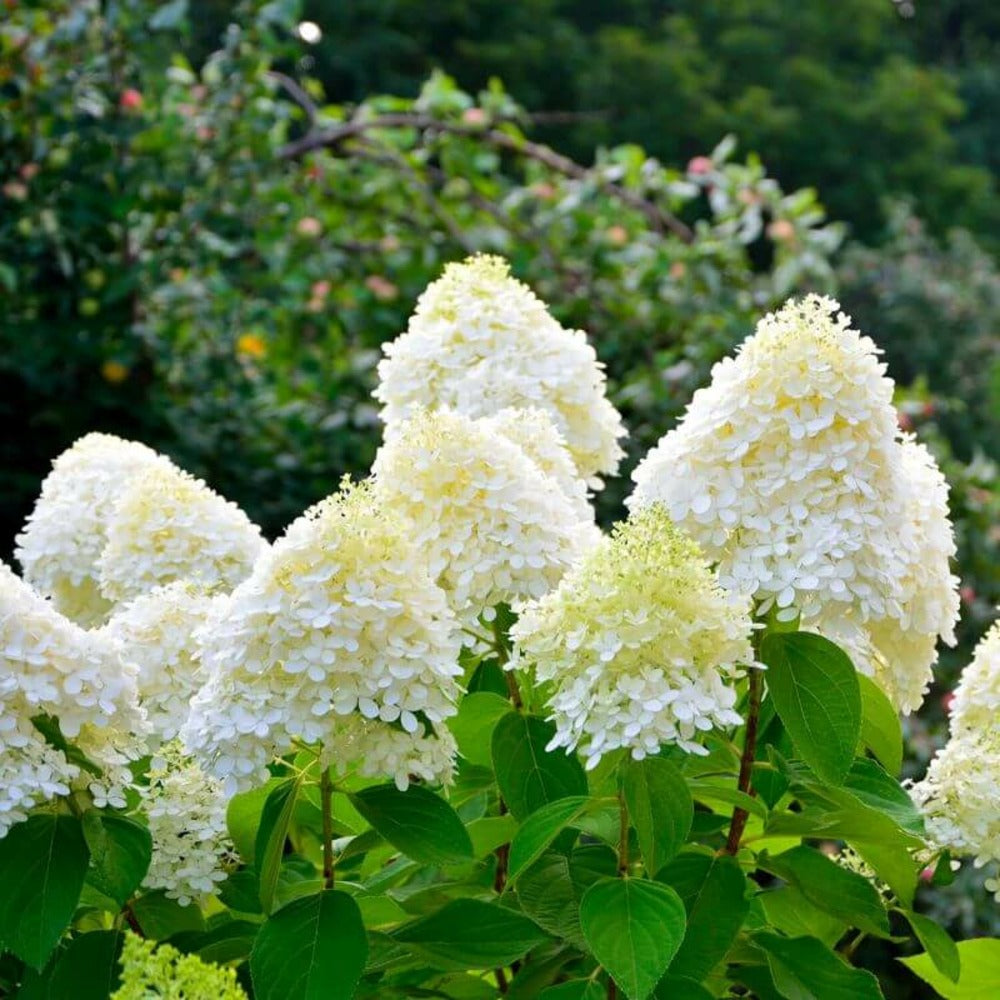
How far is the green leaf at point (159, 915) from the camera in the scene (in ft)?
5.39

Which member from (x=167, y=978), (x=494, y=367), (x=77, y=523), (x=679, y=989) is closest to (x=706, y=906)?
(x=679, y=989)

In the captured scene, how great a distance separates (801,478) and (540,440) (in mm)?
398

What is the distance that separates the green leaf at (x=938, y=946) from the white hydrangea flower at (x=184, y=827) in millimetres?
642

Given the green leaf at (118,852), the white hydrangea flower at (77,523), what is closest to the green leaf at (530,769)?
the green leaf at (118,852)

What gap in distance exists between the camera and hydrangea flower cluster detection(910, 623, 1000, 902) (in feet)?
5.17

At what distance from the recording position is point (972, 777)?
1.58m

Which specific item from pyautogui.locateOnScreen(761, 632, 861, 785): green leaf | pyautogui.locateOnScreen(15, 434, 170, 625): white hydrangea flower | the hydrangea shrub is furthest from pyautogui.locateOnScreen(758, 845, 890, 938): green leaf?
pyautogui.locateOnScreen(15, 434, 170, 625): white hydrangea flower

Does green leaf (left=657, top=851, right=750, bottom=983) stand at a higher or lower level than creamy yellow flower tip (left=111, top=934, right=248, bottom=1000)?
lower

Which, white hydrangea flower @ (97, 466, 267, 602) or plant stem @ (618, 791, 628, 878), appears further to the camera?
white hydrangea flower @ (97, 466, 267, 602)

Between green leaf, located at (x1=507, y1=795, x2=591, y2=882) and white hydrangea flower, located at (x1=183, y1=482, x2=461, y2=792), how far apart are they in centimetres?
11

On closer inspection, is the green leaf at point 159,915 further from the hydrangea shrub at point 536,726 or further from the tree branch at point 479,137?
the tree branch at point 479,137

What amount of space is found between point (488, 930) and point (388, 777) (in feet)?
0.54

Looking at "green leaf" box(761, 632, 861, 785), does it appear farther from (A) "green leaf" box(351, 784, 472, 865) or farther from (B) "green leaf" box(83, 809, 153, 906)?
(B) "green leaf" box(83, 809, 153, 906)

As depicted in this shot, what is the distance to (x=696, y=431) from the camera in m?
1.51
